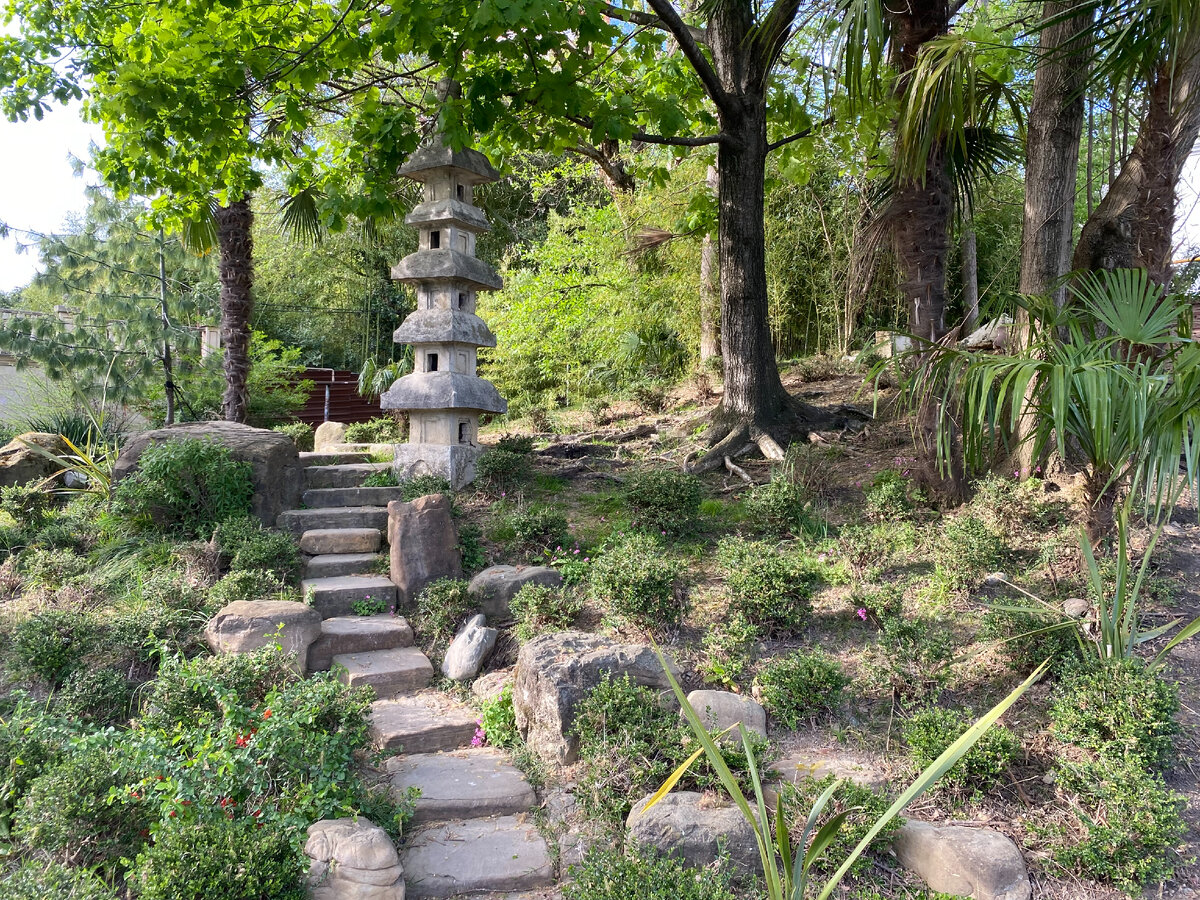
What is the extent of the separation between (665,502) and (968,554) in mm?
2050

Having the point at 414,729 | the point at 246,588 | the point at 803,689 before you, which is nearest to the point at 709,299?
the point at 246,588

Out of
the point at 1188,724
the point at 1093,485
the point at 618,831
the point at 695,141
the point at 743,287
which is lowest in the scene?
the point at 618,831

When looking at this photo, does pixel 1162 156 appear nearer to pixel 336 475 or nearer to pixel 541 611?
pixel 541 611

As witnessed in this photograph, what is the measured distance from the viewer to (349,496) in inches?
256

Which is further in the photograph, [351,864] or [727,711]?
[727,711]

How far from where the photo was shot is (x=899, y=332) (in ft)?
13.5

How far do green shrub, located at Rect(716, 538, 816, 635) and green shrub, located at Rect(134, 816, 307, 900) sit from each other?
266 centimetres

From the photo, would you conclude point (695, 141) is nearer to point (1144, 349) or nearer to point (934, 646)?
point (1144, 349)

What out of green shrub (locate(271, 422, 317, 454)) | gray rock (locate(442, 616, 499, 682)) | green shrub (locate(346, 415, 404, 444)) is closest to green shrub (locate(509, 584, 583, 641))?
gray rock (locate(442, 616, 499, 682))

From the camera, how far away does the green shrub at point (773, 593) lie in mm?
4328

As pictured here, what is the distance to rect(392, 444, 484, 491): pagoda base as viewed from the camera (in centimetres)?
650

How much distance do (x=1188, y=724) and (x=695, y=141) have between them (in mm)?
5603

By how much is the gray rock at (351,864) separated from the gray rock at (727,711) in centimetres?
147

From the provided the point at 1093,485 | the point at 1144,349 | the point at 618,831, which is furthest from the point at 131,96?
the point at 1144,349
